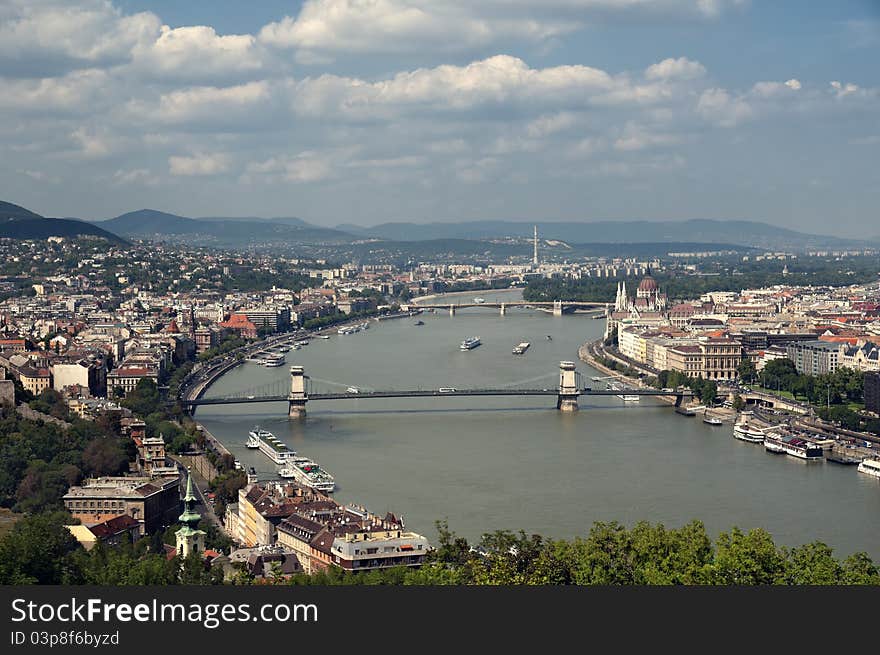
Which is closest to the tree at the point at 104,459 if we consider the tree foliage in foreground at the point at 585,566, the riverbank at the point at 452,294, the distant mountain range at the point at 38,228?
the tree foliage in foreground at the point at 585,566

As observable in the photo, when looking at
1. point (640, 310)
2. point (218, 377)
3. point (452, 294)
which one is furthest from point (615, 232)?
point (218, 377)

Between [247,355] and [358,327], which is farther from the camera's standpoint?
[358,327]

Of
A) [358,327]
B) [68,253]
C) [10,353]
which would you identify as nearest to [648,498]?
[10,353]

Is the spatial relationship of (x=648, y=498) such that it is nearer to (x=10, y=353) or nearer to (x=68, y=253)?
(x=10, y=353)

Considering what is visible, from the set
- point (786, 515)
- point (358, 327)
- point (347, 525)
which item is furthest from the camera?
point (358, 327)

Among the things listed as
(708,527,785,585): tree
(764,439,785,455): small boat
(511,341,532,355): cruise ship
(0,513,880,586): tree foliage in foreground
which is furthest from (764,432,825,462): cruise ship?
(511,341,532,355): cruise ship
